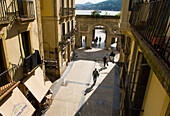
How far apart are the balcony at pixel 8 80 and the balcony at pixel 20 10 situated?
252 centimetres

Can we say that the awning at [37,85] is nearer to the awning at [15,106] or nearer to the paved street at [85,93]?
the awning at [15,106]

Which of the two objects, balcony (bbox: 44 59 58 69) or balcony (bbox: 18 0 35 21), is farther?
balcony (bbox: 44 59 58 69)

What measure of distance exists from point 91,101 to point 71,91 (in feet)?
7.57

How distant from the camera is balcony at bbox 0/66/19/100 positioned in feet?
19.3

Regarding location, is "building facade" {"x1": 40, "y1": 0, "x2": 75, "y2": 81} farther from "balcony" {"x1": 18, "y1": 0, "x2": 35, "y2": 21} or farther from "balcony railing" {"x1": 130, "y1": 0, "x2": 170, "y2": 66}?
"balcony railing" {"x1": 130, "y1": 0, "x2": 170, "y2": 66}

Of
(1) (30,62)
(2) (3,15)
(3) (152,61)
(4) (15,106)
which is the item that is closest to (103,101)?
(1) (30,62)

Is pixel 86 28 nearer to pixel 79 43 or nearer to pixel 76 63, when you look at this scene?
pixel 79 43

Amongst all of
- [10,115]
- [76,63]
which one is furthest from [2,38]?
[76,63]

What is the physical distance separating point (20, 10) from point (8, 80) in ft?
12.2

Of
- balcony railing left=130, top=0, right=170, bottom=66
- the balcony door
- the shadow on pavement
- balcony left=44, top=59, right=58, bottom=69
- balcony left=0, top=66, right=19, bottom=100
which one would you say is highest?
balcony railing left=130, top=0, right=170, bottom=66

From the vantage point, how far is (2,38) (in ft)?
19.6

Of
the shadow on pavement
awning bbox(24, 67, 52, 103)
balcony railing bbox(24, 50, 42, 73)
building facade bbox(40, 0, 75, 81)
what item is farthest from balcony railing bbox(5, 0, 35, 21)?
the shadow on pavement

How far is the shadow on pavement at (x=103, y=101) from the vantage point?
10.4 meters

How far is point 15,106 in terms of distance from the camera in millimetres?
6633
